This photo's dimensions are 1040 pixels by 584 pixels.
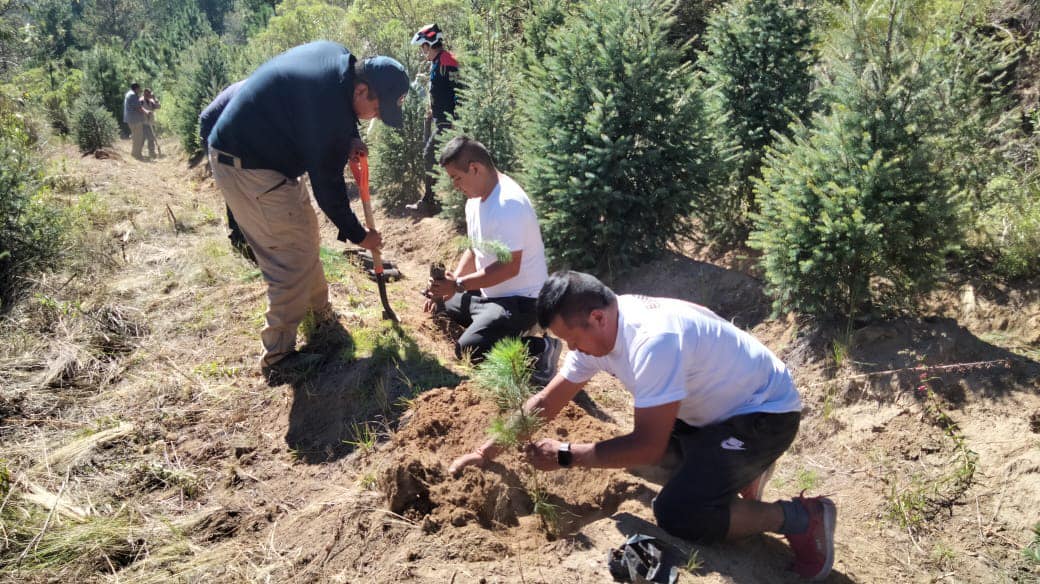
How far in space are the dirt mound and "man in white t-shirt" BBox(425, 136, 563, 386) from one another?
2.47 feet

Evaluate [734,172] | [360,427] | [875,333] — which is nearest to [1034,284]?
[875,333]

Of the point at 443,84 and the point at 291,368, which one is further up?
the point at 443,84

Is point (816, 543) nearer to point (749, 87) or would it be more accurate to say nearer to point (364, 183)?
point (364, 183)

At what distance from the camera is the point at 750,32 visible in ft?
20.9

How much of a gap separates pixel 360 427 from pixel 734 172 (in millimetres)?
4506

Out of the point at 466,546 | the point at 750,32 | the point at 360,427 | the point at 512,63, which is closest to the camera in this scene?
the point at 466,546

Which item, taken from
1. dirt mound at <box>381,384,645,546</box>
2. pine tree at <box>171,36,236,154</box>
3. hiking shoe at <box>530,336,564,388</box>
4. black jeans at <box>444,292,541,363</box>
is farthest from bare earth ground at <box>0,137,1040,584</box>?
pine tree at <box>171,36,236,154</box>

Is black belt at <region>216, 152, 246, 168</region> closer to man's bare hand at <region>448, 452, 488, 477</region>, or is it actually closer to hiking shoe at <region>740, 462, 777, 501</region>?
man's bare hand at <region>448, 452, 488, 477</region>

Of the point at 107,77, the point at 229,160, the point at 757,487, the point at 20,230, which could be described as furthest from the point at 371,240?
the point at 107,77

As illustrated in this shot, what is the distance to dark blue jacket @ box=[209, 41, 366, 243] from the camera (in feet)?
13.0

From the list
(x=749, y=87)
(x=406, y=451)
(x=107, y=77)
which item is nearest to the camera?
(x=406, y=451)

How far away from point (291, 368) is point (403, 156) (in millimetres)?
5473

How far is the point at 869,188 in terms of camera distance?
170 inches

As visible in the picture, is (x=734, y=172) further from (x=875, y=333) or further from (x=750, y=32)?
(x=875, y=333)
